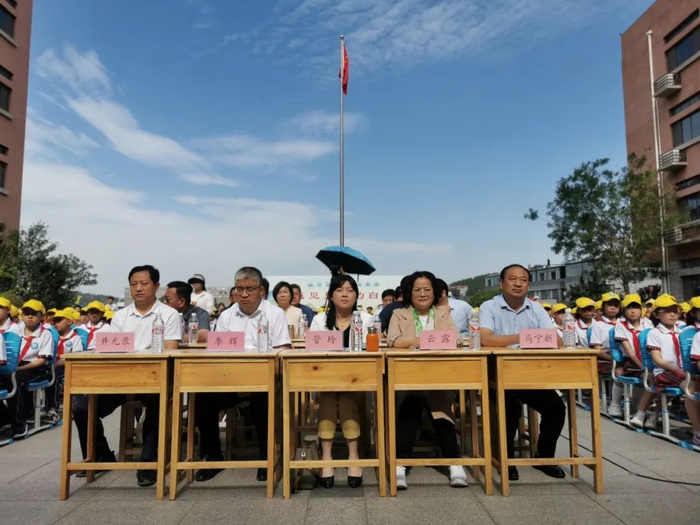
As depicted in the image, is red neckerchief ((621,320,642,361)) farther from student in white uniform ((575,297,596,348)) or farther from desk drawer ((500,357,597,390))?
desk drawer ((500,357,597,390))

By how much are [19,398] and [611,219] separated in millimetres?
22877

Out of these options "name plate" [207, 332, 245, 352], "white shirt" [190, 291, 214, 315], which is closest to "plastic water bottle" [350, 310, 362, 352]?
"name plate" [207, 332, 245, 352]

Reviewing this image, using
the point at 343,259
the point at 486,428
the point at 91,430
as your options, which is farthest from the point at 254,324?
the point at 343,259

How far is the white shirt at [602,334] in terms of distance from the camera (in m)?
5.63

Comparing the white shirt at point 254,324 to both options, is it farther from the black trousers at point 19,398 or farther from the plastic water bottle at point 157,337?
the black trousers at point 19,398

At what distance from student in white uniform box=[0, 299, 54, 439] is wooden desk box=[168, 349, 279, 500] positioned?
8.57 feet

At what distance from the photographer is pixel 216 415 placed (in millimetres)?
3467

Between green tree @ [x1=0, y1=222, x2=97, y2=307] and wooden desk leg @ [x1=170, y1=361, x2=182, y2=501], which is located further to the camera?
green tree @ [x1=0, y1=222, x2=97, y2=307]

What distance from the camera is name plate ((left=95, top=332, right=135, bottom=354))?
3066 millimetres

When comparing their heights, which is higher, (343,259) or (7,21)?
(7,21)

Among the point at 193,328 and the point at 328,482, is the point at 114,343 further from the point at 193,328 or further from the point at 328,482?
the point at 193,328

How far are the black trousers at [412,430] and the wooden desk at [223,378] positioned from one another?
0.85 metres

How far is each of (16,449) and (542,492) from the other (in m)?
4.21

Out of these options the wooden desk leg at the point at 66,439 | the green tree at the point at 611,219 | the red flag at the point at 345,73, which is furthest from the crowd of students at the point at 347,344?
the green tree at the point at 611,219
